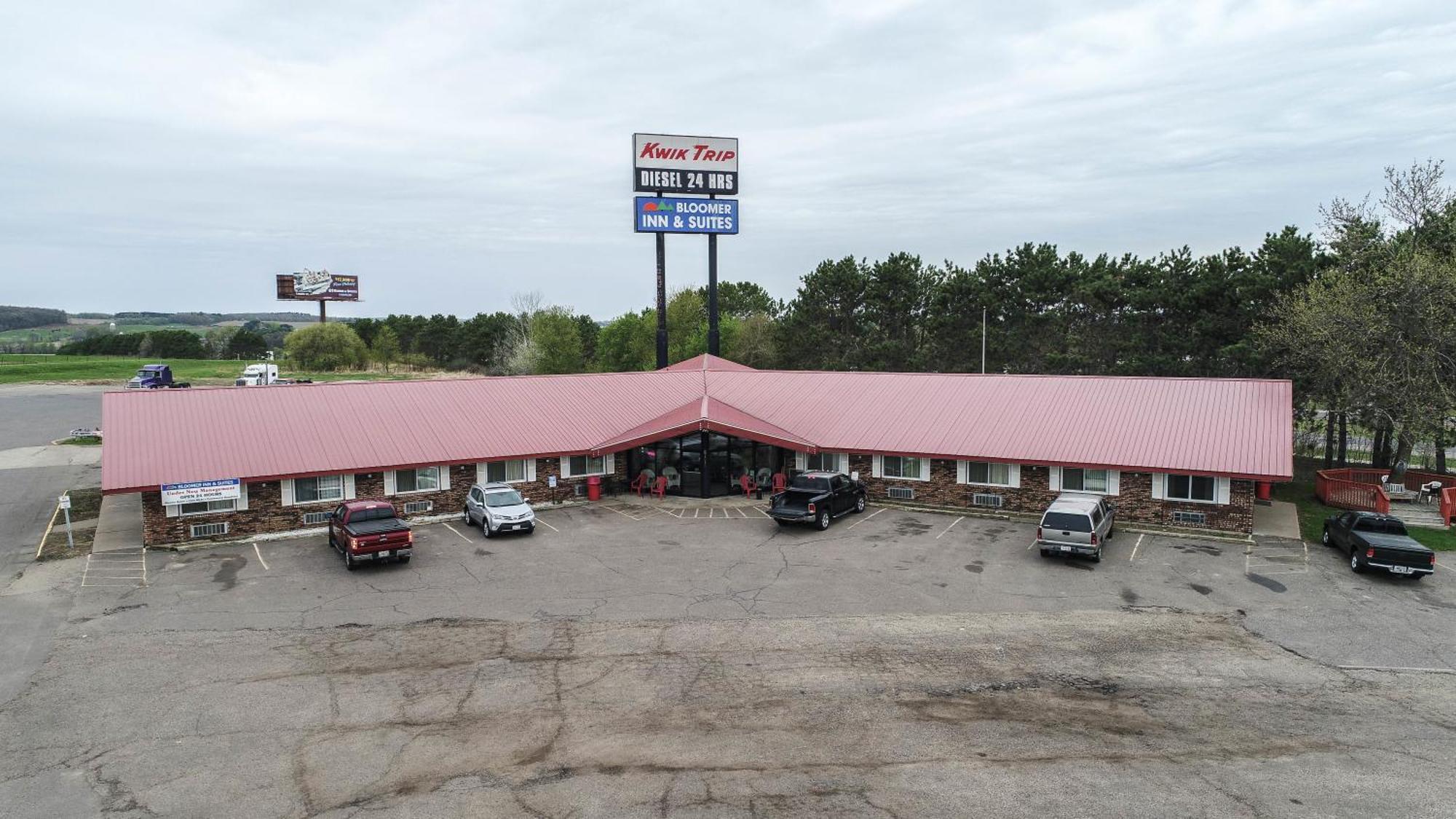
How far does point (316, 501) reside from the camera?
96.9ft

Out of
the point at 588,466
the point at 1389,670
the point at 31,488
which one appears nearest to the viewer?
the point at 1389,670

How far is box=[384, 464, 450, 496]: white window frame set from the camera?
101ft

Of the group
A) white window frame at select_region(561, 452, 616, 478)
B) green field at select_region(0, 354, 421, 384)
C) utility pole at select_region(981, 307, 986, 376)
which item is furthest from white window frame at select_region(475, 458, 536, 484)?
green field at select_region(0, 354, 421, 384)

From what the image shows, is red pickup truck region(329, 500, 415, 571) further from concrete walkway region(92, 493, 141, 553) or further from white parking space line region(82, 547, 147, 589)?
concrete walkway region(92, 493, 141, 553)

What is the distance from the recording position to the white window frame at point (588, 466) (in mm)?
34094

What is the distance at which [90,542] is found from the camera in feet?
91.5

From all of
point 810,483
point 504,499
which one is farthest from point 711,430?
point 504,499

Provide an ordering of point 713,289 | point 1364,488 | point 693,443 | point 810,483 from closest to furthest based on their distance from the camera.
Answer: point 810,483 → point 1364,488 → point 693,443 → point 713,289

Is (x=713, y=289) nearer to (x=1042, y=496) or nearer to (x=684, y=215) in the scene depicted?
(x=684, y=215)

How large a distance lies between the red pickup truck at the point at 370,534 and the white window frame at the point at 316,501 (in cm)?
393

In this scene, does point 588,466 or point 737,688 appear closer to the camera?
point 737,688

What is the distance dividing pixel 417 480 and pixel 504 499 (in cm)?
449

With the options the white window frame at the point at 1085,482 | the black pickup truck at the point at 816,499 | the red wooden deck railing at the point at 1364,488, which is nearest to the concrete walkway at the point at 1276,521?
the red wooden deck railing at the point at 1364,488

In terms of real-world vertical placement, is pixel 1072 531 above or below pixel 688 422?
below
